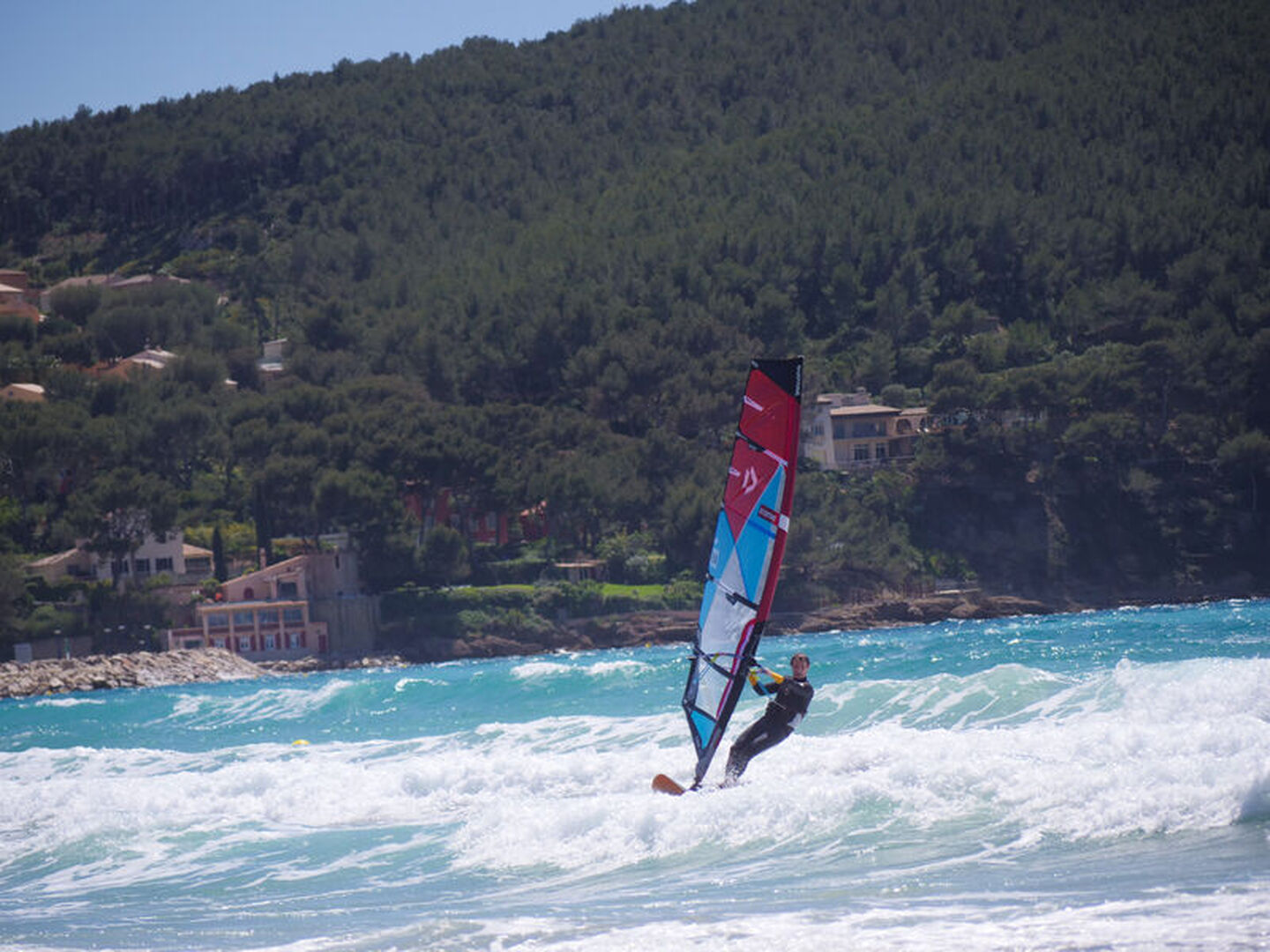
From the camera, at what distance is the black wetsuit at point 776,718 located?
1098 cm

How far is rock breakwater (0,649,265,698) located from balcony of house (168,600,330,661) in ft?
11.6

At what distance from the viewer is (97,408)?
2645 inches

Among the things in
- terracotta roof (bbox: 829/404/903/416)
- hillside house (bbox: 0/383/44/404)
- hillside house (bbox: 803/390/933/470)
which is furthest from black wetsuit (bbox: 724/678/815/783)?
hillside house (bbox: 0/383/44/404)

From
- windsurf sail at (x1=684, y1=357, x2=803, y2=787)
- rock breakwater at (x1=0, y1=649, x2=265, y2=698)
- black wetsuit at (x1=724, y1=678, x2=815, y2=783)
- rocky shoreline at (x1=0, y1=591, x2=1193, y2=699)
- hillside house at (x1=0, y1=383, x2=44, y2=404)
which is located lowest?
rocky shoreline at (x1=0, y1=591, x2=1193, y2=699)

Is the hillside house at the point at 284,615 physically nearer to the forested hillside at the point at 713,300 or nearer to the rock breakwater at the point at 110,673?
the forested hillside at the point at 713,300

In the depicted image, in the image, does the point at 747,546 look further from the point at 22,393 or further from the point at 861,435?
the point at 22,393

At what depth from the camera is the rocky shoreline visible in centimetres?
5059

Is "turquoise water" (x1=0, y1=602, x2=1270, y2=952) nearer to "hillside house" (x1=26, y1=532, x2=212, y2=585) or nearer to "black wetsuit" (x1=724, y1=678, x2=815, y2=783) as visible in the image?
"black wetsuit" (x1=724, y1=678, x2=815, y2=783)

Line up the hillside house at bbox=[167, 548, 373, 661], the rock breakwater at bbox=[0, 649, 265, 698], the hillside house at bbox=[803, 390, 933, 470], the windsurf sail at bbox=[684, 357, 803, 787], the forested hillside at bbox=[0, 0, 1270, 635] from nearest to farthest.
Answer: the windsurf sail at bbox=[684, 357, 803, 787] < the rock breakwater at bbox=[0, 649, 265, 698] < the hillside house at bbox=[167, 548, 373, 661] < the forested hillside at bbox=[0, 0, 1270, 635] < the hillside house at bbox=[803, 390, 933, 470]

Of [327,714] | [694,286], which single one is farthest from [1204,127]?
[327,714]

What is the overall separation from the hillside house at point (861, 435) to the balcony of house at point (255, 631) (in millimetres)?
22509

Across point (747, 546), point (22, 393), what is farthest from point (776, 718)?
point (22, 393)

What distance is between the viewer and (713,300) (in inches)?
2881

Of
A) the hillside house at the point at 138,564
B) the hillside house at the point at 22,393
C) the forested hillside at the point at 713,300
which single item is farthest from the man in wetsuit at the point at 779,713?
the hillside house at the point at 22,393
